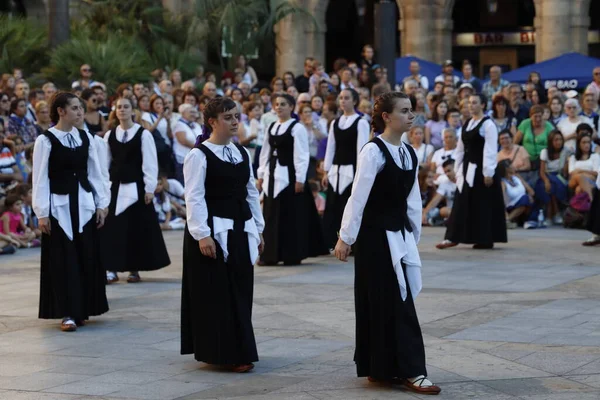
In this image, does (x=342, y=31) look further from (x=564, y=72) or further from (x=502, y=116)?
(x=502, y=116)

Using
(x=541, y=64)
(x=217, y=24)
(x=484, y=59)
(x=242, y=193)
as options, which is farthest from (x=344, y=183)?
(x=484, y=59)

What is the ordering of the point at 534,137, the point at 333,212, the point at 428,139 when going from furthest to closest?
1. the point at 428,139
2. the point at 534,137
3. the point at 333,212

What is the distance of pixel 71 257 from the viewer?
34.4ft

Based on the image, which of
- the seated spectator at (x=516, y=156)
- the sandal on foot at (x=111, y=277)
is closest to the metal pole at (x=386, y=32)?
the seated spectator at (x=516, y=156)

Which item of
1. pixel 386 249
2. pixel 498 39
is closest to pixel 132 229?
pixel 386 249

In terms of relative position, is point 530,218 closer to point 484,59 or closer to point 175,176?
point 175,176

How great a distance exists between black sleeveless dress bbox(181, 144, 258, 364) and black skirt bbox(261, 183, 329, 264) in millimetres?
5945

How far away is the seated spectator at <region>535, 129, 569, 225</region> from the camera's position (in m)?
19.0

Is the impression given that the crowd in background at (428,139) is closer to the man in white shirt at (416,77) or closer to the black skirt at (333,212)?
the man in white shirt at (416,77)

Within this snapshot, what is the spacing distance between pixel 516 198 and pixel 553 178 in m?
0.65

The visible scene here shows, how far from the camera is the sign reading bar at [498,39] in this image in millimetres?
38125

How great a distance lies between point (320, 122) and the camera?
19.8 meters

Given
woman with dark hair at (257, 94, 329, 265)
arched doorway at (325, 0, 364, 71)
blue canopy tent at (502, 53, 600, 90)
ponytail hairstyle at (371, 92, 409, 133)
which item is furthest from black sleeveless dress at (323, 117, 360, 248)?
arched doorway at (325, 0, 364, 71)

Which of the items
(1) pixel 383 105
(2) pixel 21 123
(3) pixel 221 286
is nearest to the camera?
(1) pixel 383 105
